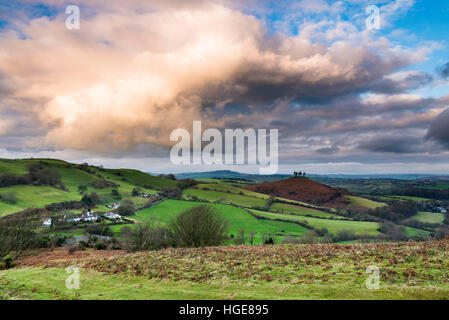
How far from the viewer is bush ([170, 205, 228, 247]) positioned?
28.1 metres

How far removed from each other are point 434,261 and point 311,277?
23.4ft

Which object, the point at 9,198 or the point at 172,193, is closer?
the point at 9,198

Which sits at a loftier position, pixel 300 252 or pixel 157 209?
pixel 300 252

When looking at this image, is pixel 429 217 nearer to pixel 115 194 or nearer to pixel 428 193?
pixel 428 193

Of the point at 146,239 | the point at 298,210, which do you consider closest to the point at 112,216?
the point at 146,239

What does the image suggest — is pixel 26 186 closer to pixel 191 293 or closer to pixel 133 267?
pixel 133 267

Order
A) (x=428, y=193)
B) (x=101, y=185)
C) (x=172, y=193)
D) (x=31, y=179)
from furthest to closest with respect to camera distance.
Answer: (x=428, y=193), (x=101, y=185), (x=172, y=193), (x=31, y=179)

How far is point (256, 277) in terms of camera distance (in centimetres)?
1351

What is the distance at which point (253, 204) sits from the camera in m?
116

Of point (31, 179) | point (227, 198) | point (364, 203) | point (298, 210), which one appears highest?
point (31, 179)

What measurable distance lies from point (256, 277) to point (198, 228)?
613 inches

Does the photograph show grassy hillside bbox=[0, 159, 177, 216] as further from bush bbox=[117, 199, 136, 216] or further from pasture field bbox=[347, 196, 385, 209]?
pasture field bbox=[347, 196, 385, 209]
